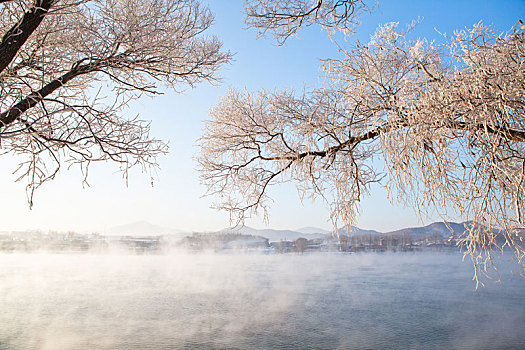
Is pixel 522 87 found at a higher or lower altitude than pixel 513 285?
higher

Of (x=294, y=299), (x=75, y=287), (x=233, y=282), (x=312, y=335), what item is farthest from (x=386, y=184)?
(x=75, y=287)

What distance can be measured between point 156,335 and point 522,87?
6.04 m

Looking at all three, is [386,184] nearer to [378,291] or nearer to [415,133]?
[415,133]

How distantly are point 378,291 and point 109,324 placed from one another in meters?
7.04

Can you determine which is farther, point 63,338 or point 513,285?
point 513,285

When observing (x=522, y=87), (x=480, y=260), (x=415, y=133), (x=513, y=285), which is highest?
(x=522, y=87)

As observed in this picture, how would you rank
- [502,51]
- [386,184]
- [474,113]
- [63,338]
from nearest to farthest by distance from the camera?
[474,113] → [502,51] → [386,184] → [63,338]

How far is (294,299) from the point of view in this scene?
916 cm

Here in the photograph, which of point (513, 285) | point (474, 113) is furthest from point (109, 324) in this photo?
point (513, 285)

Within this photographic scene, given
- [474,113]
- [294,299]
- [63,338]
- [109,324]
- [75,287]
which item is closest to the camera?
[474,113]

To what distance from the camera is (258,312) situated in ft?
26.2

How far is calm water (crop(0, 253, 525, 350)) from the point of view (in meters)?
6.10

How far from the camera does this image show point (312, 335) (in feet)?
20.7

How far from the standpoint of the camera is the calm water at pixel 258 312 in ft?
20.0
